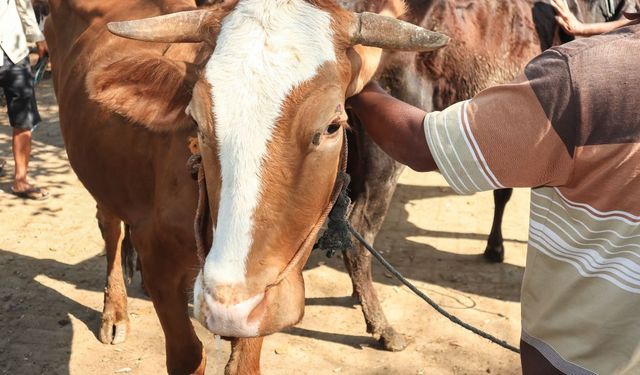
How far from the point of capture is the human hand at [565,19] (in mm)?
3961

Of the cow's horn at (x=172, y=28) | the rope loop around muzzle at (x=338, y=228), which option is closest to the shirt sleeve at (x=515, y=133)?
the rope loop around muzzle at (x=338, y=228)

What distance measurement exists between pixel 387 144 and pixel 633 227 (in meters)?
0.70

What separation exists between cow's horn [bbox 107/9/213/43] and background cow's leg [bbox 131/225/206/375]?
952mm

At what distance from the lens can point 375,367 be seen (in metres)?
3.98

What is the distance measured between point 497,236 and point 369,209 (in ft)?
4.68

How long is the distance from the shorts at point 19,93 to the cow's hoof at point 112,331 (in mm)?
2521

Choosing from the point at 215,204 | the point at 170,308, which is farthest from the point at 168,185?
the point at 215,204

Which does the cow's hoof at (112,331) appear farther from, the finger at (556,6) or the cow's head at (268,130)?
the finger at (556,6)

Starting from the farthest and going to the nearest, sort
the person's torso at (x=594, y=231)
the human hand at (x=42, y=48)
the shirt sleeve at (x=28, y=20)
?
1. the human hand at (x=42, y=48)
2. the shirt sleeve at (x=28, y=20)
3. the person's torso at (x=594, y=231)

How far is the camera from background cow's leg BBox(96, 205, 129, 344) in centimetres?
411

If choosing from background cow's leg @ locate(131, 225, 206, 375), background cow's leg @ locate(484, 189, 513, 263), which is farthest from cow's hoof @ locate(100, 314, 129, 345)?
background cow's leg @ locate(484, 189, 513, 263)

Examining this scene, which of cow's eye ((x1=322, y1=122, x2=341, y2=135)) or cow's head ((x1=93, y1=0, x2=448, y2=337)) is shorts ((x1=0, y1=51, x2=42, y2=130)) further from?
cow's eye ((x1=322, y1=122, x2=341, y2=135))

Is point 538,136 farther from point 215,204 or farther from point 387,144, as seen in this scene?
point 215,204

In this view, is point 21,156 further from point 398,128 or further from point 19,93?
point 398,128
